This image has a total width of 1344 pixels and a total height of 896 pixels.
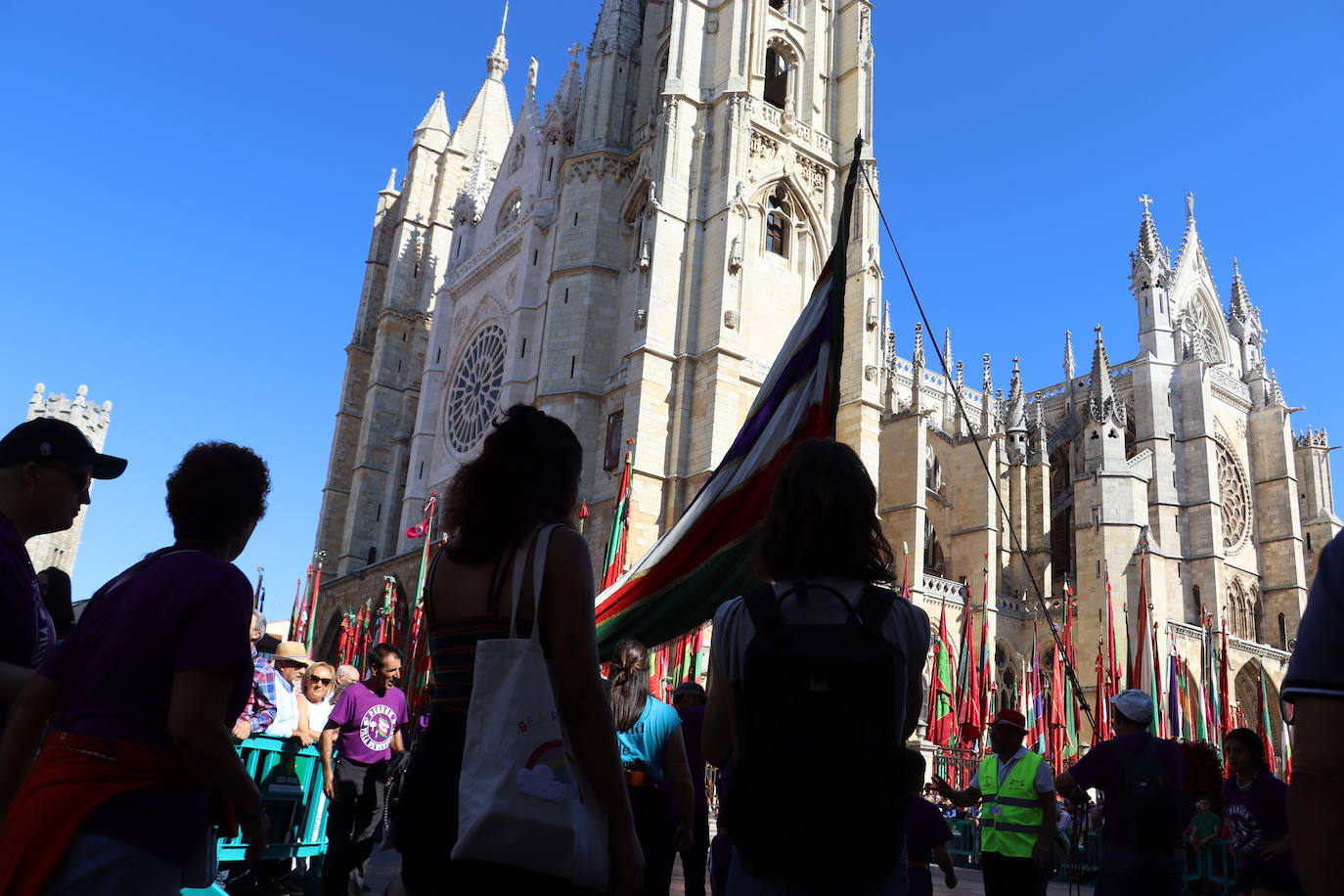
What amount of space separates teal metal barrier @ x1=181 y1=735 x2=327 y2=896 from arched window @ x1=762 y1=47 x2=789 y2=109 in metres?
20.2

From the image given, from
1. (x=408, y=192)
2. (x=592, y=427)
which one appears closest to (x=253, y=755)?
(x=592, y=427)

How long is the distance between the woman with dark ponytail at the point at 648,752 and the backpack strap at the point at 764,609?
6.96ft

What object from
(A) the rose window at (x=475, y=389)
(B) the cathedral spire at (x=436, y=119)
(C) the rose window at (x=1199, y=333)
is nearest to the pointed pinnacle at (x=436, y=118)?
(B) the cathedral spire at (x=436, y=119)

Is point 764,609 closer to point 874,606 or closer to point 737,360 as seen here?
point 874,606

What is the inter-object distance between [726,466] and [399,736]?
2.43m

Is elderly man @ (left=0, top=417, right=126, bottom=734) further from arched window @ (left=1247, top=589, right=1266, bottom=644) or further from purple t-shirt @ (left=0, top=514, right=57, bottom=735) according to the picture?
arched window @ (left=1247, top=589, right=1266, bottom=644)

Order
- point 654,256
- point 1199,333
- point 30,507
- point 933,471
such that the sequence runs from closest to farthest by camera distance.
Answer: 1. point 30,507
2. point 654,256
3. point 933,471
4. point 1199,333

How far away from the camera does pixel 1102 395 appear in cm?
2747

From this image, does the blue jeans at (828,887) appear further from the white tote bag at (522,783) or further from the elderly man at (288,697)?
the elderly man at (288,697)

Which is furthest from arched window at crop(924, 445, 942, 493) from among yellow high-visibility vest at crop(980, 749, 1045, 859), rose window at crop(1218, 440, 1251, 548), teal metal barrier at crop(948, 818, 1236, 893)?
yellow high-visibility vest at crop(980, 749, 1045, 859)

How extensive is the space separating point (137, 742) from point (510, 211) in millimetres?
26326

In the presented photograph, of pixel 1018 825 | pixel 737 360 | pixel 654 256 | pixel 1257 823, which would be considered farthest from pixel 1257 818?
pixel 654 256

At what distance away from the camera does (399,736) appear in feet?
19.1

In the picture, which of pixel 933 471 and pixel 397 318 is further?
pixel 397 318
